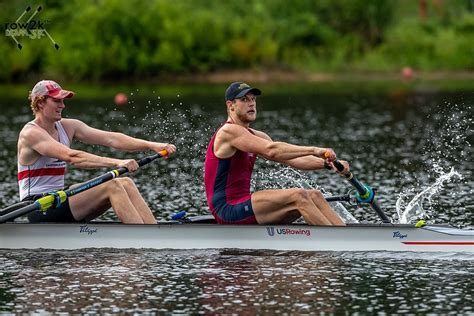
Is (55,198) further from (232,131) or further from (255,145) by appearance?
(255,145)

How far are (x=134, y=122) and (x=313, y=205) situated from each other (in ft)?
88.4

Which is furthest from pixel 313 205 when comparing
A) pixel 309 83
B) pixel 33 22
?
pixel 33 22

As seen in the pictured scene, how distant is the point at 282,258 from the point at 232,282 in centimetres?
163

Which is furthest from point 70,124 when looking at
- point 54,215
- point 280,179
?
point 280,179

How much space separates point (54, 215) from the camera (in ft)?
55.9

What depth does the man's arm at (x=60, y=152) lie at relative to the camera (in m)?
16.5

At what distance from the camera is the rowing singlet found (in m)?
16.5

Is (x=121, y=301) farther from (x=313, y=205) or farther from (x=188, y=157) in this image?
(x=188, y=157)

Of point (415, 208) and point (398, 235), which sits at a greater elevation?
point (415, 208)

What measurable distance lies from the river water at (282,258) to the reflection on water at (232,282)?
0.5 inches

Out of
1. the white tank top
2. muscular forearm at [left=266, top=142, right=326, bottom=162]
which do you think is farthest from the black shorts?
muscular forearm at [left=266, top=142, right=326, bottom=162]

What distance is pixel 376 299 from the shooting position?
13555 millimetres

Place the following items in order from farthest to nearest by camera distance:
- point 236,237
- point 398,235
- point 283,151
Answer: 1. point 236,237
2. point 283,151
3. point 398,235

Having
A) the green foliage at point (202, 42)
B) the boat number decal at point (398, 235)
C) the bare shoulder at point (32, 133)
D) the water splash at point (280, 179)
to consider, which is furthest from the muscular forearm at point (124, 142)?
the green foliage at point (202, 42)
